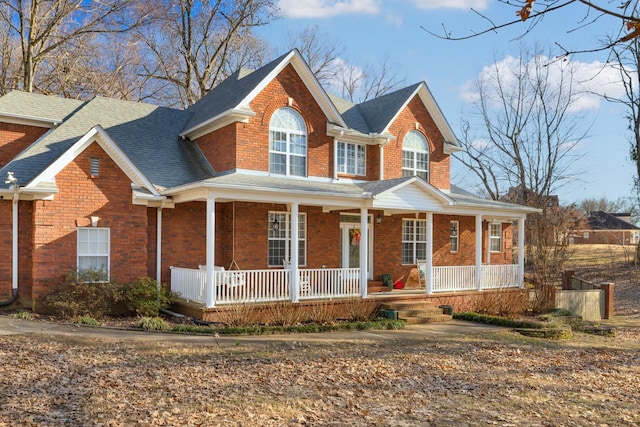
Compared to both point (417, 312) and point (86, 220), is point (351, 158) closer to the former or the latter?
point (417, 312)

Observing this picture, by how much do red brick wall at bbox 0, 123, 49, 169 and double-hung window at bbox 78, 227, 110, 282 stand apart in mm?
4780

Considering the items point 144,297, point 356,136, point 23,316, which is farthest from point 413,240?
point 23,316

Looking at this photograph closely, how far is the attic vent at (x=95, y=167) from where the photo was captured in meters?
14.8

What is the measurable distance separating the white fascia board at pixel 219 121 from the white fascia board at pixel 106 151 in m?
3.23

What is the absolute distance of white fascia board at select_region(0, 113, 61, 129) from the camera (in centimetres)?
1699

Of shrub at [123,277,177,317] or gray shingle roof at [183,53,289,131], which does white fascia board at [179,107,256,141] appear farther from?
shrub at [123,277,177,317]

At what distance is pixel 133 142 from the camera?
17281 mm

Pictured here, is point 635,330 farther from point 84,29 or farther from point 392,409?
point 84,29

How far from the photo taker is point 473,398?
8.38 m

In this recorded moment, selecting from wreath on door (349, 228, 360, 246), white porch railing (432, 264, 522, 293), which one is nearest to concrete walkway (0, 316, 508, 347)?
white porch railing (432, 264, 522, 293)

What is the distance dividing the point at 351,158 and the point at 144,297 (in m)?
9.13

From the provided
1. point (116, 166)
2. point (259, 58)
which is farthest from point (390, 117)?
point (259, 58)

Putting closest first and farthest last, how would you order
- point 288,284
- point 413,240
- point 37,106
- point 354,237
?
point 288,284 → point 37,106 → point 354,237 → point 413,240

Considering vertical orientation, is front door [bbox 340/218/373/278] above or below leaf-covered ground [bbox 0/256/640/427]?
above
